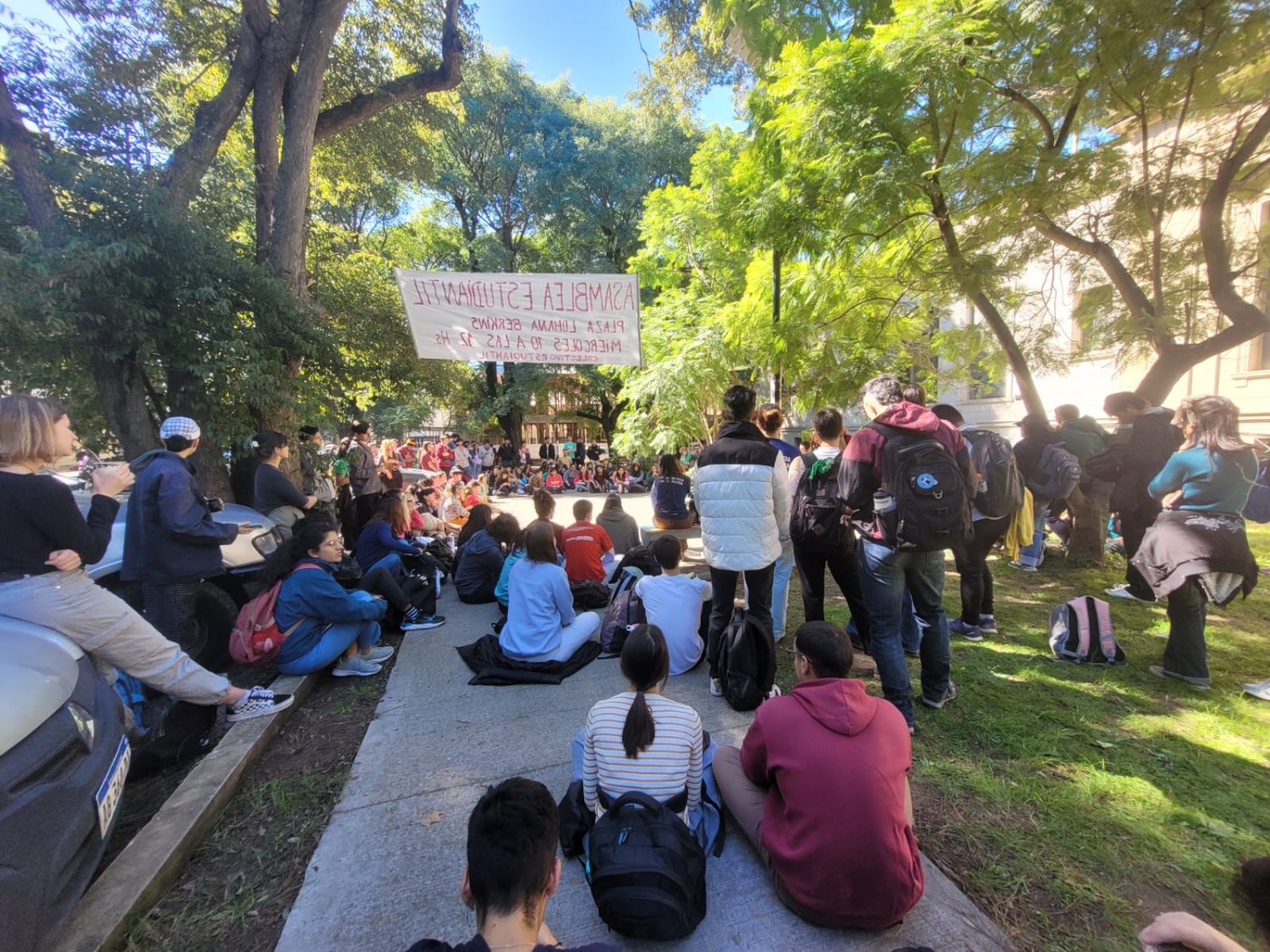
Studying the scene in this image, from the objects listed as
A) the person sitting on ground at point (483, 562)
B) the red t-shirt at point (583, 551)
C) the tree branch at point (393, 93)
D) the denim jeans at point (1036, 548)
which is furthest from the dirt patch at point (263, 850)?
the tree branch at point (393, 93)

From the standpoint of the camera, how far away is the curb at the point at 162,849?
188 centimetres

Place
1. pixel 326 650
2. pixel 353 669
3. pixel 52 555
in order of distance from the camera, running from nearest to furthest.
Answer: pixel 52 555 < pixel 326 650 < pixel 353 669

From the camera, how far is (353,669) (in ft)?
13.4

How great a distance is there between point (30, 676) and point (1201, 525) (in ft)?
18.5

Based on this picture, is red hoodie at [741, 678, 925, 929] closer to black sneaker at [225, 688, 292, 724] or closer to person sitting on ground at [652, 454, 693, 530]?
black sneaker at [225, 688, 292, 724]

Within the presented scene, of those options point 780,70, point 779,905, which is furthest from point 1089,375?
point 779,905

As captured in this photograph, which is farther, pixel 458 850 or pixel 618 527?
pixel 618 527

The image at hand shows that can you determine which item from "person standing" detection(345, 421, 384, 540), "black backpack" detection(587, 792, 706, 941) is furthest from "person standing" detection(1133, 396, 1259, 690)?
"person standing" detection(345, 421, 384, 540)

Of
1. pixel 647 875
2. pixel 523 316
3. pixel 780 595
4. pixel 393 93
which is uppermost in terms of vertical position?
pixel 393 93

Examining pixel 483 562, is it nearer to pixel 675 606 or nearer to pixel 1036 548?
pixel 675 606

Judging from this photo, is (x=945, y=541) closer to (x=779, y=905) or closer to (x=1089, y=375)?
(x=779, y=905)

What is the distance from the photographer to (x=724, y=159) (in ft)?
27.6

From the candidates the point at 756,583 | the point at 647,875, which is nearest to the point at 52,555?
the point at 647,875

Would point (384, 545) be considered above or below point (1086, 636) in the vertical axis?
above
